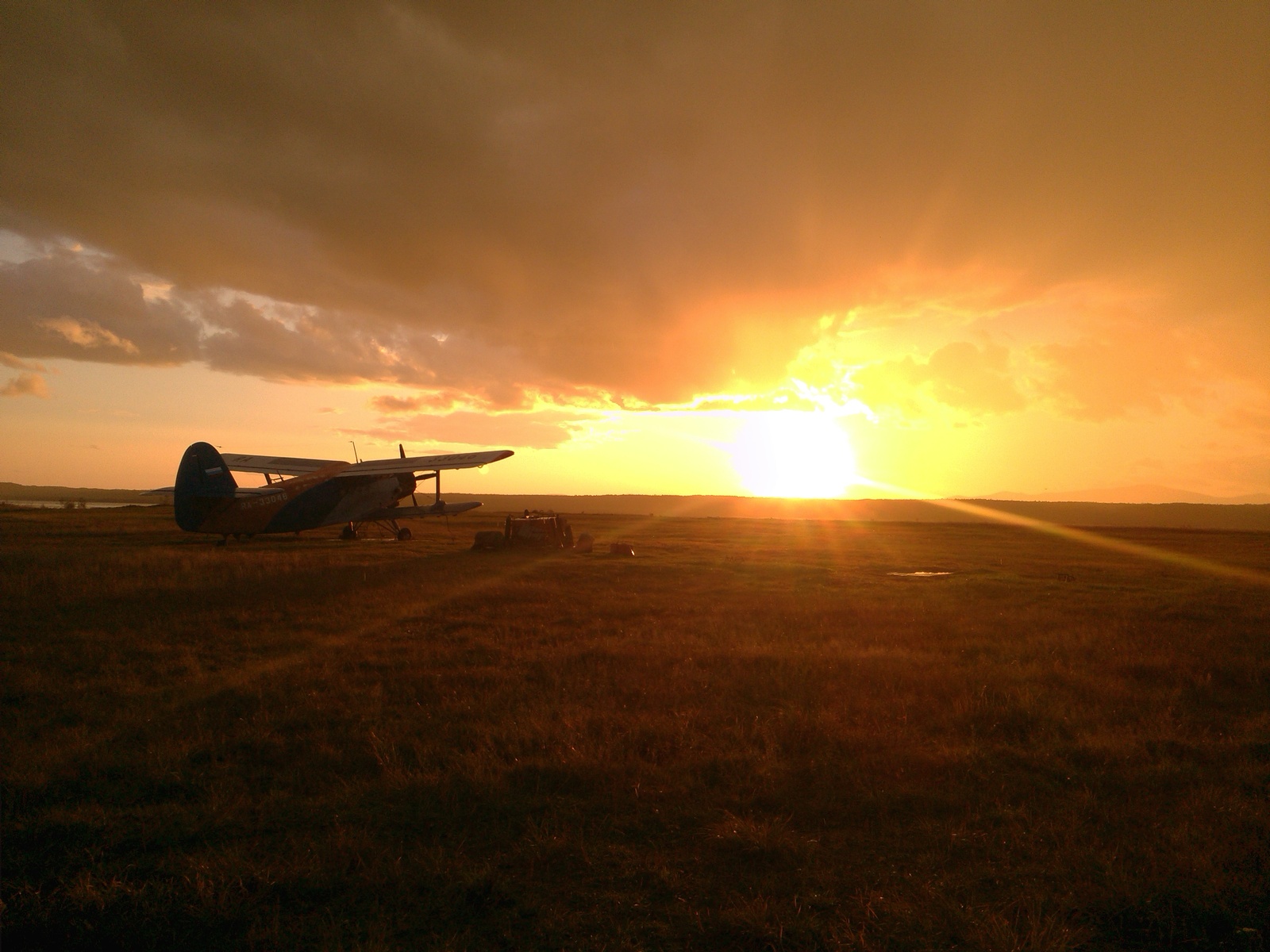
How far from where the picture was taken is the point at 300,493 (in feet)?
98.3

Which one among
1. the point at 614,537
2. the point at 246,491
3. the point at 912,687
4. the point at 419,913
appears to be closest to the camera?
the point at 419,913

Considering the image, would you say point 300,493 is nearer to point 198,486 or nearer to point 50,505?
point 198,486

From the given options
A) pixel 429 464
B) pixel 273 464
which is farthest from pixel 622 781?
pixel 273 464

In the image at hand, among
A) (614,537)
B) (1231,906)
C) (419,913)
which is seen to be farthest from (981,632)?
(614,537)

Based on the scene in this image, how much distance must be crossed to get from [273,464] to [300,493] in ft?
29.2

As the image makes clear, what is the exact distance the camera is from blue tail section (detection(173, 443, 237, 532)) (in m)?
27.4

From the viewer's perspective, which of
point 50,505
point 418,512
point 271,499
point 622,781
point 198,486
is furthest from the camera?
point 50,505

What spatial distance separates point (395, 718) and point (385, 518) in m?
27.3

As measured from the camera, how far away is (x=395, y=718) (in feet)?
26.4

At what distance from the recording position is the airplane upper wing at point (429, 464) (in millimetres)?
30797

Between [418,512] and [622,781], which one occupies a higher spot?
[418,512]

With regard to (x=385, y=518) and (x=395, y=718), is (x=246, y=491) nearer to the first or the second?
(x=385, y=518)

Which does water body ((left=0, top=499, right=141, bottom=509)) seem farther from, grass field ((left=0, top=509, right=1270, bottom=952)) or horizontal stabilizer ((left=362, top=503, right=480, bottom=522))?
grass field ((left=0, top=509, right=1270, bottom=952))

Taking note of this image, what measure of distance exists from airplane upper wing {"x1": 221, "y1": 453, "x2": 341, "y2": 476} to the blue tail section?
826 cm
